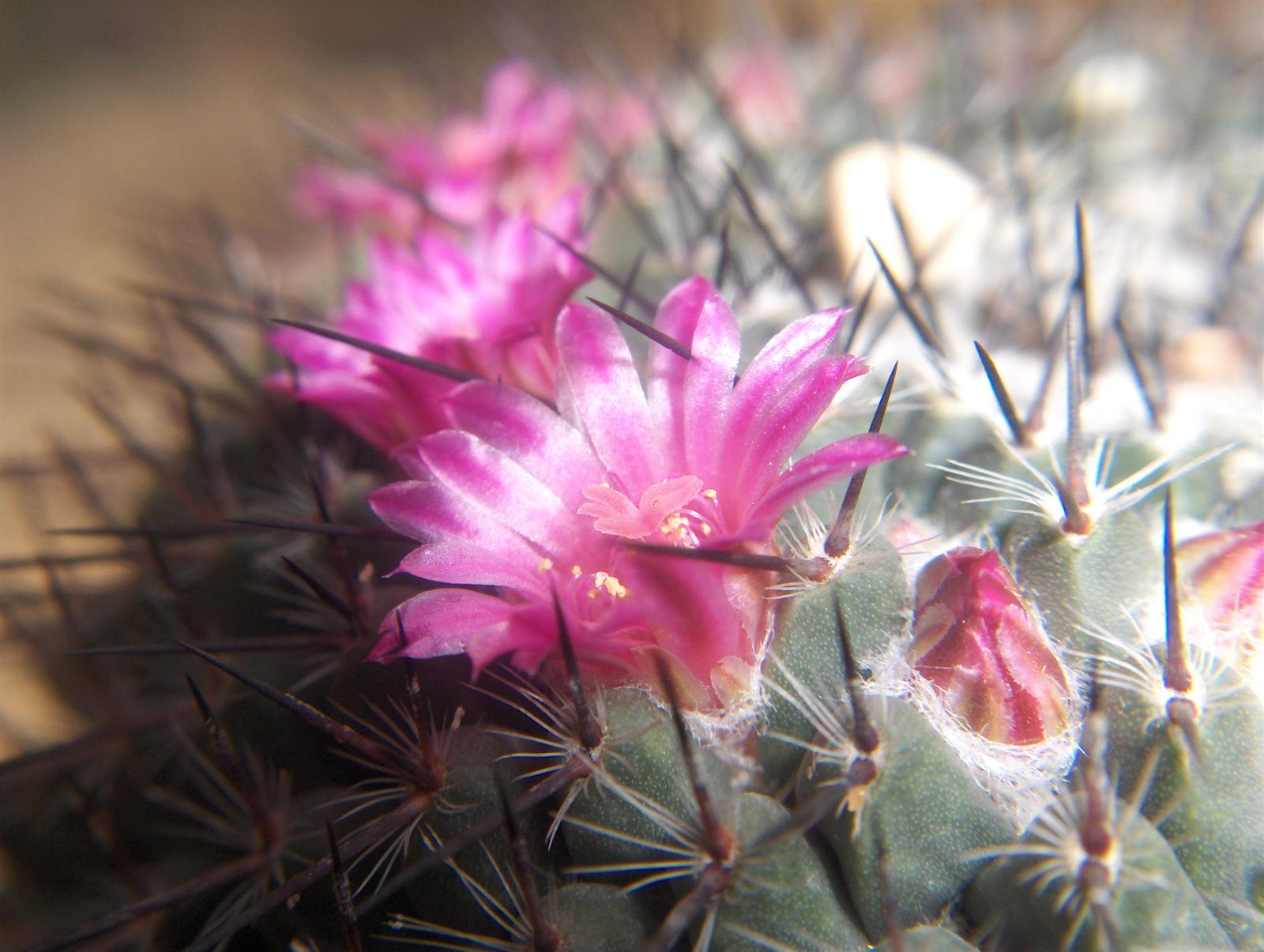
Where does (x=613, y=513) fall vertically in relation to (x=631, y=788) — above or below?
above

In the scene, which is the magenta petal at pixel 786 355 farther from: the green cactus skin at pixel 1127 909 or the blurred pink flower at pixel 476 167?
the blurred pink flower at pixel 476 167

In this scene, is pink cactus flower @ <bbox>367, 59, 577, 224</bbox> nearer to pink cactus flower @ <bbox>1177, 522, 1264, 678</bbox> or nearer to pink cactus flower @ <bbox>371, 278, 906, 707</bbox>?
pink cactus flower @ <bbox>371, 278, 906, 707</bbox>

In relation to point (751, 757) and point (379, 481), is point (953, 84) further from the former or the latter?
point (751, 757)

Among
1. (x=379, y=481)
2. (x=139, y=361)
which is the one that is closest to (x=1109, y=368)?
(x=379, y=481)

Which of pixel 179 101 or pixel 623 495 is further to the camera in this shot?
pixel 179 101

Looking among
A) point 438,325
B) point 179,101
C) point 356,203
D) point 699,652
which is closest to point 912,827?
point 699,652

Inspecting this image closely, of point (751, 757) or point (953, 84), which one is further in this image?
point (953, 84)

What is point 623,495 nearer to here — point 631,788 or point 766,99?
point 631,788
